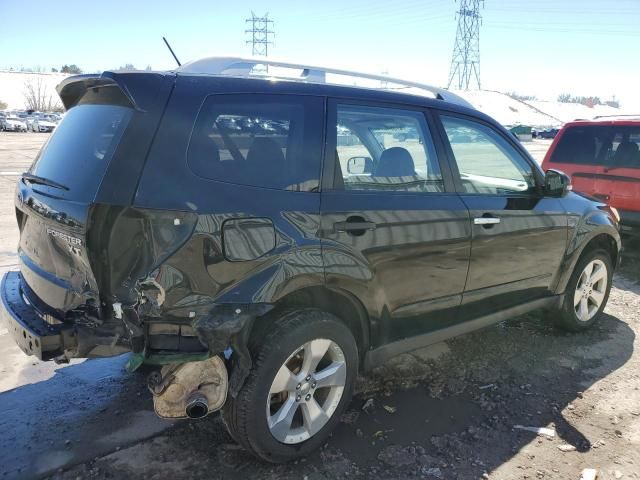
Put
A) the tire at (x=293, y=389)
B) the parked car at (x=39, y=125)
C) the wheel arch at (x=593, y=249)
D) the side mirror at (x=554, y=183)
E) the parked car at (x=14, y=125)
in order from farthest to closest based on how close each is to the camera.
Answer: the parked car at (x=39, y=125) → the parked car at (x=14, y=125) → the wheel arch at (x=593, y=249) → the side mirror at (x=554, y=183) → the tire at (x=293, y=389)

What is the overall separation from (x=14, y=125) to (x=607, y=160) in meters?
47.2

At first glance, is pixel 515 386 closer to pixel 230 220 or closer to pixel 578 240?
pixel 578 240

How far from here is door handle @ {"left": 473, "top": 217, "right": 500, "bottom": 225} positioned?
3430mm

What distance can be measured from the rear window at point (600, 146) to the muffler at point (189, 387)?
624cm

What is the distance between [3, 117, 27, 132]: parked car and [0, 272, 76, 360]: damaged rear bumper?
47.6 metres

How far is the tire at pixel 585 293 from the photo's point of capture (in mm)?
4484

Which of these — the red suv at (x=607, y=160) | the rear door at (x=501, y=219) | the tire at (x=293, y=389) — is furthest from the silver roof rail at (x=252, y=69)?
the red suv at (x=607, y=160)

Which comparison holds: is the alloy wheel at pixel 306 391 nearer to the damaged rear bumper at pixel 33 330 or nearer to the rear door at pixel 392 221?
the rear door at pixel 392 221

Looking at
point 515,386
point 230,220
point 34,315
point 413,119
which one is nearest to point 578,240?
point 515,386

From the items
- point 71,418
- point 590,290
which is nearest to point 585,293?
point 590,290

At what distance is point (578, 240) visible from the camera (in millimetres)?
4320

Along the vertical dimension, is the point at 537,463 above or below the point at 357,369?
below

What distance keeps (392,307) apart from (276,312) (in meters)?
0.76

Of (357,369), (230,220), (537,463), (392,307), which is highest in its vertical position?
(230,220)
